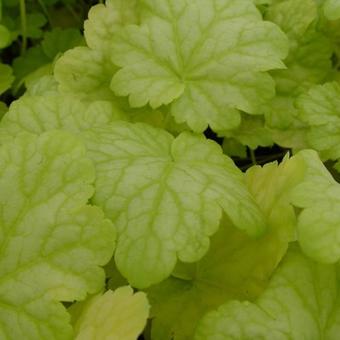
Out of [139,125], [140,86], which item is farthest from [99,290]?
[140,86]

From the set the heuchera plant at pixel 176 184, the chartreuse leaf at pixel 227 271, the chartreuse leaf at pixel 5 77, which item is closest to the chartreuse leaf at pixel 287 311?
the heuchera plant at pixel 176 184

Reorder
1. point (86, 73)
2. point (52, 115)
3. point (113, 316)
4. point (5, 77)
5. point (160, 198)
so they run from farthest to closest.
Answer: point (5, 77), point (86, 73), point (52, 115), point (160, 198), point (113, 316)

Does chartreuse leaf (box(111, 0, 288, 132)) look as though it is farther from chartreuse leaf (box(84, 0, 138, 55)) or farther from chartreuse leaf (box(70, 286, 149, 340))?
chartreuse leaf (box(70, 286, 149, 340))

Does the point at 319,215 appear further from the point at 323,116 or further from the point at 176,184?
the point at 323,116

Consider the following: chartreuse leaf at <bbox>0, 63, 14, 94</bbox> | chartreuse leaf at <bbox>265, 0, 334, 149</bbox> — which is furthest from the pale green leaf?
chartreuse leaf at <bbox>265, 0, 334, 149</bbox>

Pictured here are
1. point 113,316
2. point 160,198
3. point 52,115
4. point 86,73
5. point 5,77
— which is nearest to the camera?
point 113,316

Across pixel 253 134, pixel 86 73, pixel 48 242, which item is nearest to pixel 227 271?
pixel 48 242

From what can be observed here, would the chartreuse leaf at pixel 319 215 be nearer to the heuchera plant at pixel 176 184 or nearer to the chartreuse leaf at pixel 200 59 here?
the heuchera plant at pixel 176 184
